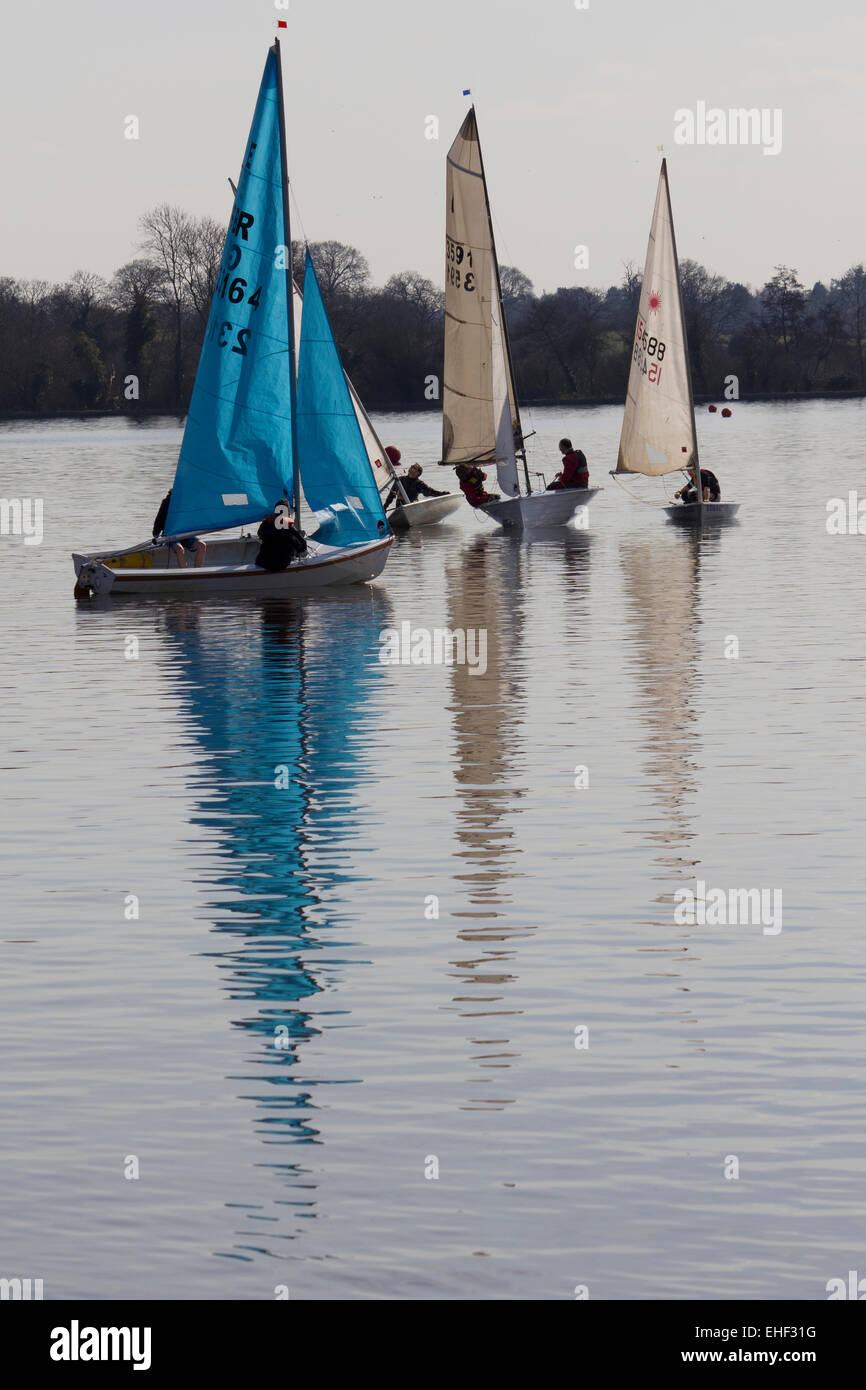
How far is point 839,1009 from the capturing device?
1011 centimetres

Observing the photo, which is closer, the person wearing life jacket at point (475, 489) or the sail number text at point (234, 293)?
the sail number text at point (234, 293)

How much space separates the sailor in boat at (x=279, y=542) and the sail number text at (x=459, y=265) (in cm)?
1577

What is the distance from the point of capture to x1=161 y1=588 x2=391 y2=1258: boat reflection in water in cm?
962

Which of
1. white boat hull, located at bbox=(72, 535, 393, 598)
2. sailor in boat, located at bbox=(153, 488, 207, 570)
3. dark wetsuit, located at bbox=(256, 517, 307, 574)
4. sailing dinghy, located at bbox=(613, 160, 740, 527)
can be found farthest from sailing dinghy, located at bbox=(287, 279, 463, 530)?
dark wetsuit, located at bbox=(256, 517, 307, 574)

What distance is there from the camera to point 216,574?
31.0 meters

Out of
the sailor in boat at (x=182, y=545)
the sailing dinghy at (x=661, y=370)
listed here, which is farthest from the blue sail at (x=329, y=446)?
the sailing dinghy at (x=661, y=370)

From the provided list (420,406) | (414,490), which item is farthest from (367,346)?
(414,490)

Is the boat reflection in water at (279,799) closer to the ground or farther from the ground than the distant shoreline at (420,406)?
closer to the ground

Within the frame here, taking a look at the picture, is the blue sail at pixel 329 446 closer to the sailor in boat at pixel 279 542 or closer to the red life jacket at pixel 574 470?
the sailor in boat at pixel 279 542

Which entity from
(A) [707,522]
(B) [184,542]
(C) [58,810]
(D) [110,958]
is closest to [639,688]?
(C) [58,810]

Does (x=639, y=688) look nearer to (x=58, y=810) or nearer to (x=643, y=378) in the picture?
(x=58, y=810)

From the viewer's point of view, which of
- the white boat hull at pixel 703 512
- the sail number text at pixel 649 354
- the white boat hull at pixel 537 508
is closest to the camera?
the white boat hull at pixel 537 508

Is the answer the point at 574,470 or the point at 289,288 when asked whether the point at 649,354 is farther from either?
the point at 289,288

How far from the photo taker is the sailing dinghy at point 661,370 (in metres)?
45.6
